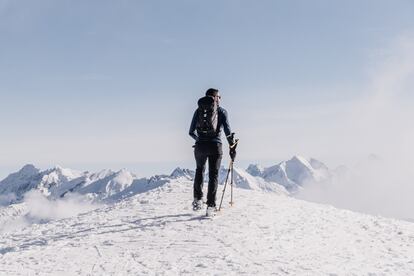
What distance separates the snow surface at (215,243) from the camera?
34.2ft

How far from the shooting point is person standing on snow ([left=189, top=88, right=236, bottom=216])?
47.1 ft

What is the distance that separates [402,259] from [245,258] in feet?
12.9

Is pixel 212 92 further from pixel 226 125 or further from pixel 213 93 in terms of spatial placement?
pixel 226 125

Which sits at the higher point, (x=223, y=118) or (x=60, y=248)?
(x=223, y=118)

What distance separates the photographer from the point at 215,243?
39.5 feet

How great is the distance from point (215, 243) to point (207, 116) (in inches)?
160

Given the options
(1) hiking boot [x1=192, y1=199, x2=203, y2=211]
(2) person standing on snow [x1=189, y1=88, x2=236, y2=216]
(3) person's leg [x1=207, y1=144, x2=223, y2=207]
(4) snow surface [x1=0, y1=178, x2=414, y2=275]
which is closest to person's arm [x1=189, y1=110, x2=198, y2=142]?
(2) person standing on snow [x1=189, y1=88, x2=236, y2=216]

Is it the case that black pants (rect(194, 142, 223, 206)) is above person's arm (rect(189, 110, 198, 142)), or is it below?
below

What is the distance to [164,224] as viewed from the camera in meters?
14.2

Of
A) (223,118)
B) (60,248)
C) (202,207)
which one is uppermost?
(223,118)

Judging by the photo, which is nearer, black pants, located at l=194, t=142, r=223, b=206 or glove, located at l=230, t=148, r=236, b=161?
black pants, located at l=194, t=142, r=223, b=206

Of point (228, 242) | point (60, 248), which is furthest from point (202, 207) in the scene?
point (60, 248)

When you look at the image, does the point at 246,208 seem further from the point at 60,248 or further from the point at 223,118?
the point at 60,248

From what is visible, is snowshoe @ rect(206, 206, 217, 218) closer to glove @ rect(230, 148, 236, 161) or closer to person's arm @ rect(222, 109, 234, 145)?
glove @ rect(230, 148, 236, 161)
